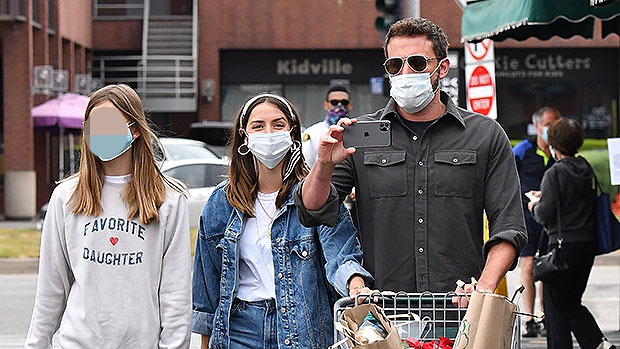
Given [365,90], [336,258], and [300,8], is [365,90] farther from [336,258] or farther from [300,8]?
[336,258]

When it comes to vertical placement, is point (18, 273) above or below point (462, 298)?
below

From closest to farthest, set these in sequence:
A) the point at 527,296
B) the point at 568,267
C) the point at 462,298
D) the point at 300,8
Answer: the point at 462,298 → the point at 568,267 → the point at 527,296 → the point at 300,8

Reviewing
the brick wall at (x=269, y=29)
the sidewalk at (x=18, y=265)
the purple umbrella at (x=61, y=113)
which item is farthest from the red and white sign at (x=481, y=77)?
the brick wall at (x=269, y=29)

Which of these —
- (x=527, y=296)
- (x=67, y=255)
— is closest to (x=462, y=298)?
(x=67, y=255)

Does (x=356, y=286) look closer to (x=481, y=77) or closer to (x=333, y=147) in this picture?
(x=333, y=147)

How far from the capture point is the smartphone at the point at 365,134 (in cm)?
382

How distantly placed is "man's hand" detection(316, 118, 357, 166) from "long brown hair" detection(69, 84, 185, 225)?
0.91 m

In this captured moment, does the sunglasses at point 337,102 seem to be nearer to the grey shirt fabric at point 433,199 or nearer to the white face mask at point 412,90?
the grey shirt fabric at point 433,199

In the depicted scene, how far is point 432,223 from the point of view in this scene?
4359mm

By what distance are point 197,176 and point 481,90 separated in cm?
852

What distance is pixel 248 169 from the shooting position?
490 centimetres

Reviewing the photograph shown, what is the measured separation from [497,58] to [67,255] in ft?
103

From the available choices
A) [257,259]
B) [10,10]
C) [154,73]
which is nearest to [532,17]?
[257,259]

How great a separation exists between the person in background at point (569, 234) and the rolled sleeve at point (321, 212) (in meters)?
4.45
